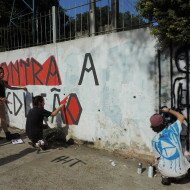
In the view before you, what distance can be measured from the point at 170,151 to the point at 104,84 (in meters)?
1.96

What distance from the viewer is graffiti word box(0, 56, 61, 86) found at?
722 cm

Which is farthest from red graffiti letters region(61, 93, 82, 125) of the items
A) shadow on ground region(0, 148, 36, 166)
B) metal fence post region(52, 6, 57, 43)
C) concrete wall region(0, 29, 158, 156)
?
metal fence post region(52, 6, 57, 43)

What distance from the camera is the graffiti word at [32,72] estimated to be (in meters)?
7.22

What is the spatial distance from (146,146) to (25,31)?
4647 mm

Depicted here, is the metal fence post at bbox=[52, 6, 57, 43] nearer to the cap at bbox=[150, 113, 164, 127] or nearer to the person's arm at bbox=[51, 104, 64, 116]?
the person's arm at bbox=[51, 104, 64, 116]

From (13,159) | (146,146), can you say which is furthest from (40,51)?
(146,146)

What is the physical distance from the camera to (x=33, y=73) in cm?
780

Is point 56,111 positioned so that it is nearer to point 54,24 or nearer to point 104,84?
point 104,84

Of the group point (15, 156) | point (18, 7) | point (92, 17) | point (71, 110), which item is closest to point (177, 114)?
point (71, 110)

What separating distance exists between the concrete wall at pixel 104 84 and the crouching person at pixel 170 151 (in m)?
0.66

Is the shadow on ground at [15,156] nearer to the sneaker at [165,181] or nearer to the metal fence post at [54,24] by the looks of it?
the metal fence post at [54,24]

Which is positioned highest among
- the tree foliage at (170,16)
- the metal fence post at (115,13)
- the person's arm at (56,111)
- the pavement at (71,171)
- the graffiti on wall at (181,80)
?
the metal fence post at (115,13)

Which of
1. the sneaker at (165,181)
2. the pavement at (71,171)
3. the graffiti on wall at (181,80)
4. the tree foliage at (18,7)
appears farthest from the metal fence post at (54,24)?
the tree foliage at (18,7)

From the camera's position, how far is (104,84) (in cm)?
607
